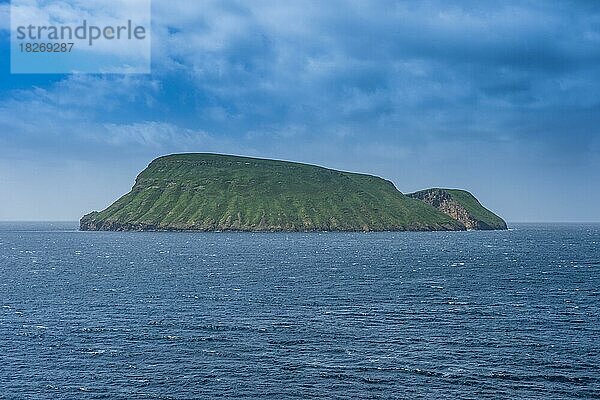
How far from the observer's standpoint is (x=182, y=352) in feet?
257

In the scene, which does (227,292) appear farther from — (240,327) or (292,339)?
(292,339)

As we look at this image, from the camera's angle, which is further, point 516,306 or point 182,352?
point 516,306

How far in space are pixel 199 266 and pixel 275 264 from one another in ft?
84.9

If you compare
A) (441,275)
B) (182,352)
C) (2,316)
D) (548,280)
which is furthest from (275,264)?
(182,352)

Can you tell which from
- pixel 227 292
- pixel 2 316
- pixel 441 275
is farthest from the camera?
pixel 441 275

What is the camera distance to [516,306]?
110m

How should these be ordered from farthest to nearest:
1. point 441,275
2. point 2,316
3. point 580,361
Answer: point 441,275
point 2,316
point 580,361

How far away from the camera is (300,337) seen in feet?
283

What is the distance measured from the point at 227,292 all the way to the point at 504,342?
65937 millimetres

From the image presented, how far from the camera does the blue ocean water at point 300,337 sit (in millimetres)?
65500

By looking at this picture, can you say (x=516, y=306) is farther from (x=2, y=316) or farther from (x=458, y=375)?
(x=2, y=316)

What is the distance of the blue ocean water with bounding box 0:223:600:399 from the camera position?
6550 cm

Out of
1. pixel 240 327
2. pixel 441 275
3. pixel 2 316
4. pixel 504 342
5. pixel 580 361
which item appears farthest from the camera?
pixel 441 275

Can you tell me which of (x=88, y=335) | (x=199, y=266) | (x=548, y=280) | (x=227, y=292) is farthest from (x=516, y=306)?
(x=199, y=266)
